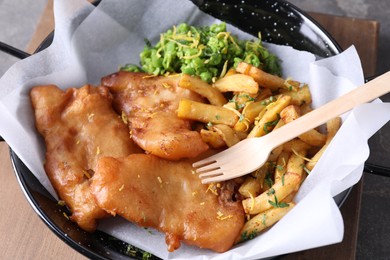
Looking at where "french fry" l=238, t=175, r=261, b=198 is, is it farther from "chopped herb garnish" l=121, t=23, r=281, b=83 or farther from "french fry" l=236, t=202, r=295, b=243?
"chopped herb garnish" l=121, t=23, r=281, b=83

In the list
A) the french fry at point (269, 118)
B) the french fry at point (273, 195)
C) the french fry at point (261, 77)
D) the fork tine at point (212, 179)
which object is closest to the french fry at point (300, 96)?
the french fry at point (261, 77)

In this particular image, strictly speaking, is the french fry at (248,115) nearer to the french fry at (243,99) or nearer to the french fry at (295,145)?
the french fry at (243,99)

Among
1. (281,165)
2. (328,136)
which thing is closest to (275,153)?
(281,165)

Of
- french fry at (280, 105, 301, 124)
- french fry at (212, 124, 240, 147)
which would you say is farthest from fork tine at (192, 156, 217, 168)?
french fry at (280, 105, 301, 124)

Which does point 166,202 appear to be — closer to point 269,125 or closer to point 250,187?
point 250,187

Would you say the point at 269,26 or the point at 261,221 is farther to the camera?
the point at 269,26

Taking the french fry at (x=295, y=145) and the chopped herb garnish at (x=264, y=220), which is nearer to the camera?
the chopped herb garnish at (x=264, y=220)

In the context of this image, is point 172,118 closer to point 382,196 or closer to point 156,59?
point 156,59
